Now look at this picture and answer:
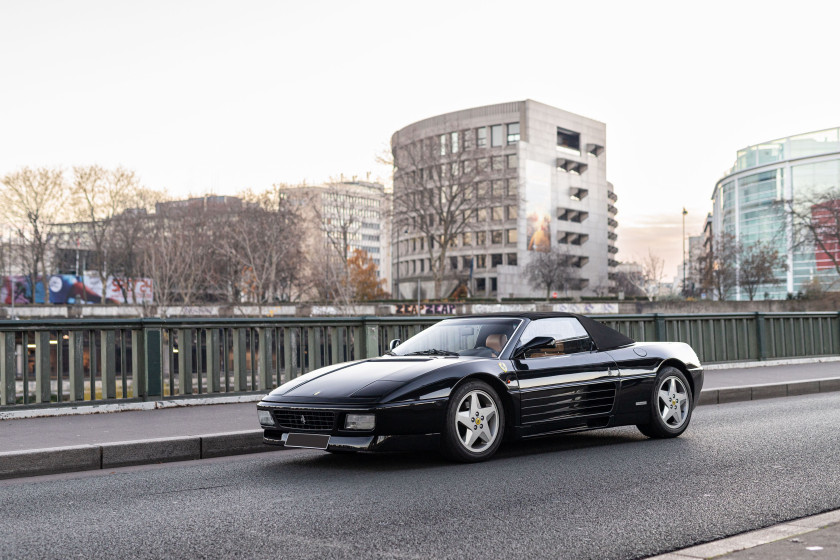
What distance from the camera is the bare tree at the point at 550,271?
85.1m

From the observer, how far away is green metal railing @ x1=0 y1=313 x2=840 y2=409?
9.34 m

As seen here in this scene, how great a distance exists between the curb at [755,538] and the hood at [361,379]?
2.88 meters

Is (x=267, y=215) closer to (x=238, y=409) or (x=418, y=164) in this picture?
(x=418, y=164)

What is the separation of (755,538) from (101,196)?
226 feet

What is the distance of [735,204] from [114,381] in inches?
4294

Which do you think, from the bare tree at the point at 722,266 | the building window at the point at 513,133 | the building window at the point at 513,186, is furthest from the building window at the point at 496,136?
the bare tree at the point at 722,266

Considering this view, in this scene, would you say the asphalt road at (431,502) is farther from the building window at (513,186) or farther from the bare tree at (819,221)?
the building window at (513,186)

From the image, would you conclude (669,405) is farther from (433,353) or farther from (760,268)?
(760,268)

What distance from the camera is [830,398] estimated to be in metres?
12.5

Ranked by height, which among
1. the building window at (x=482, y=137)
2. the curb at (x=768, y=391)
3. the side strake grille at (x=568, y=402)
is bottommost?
the curb at (x=768, y=391)

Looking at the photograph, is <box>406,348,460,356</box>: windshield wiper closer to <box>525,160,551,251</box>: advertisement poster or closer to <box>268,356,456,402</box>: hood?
<box>268,356,456,402</box>: hood

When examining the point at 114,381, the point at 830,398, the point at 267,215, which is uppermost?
the point at 267,215

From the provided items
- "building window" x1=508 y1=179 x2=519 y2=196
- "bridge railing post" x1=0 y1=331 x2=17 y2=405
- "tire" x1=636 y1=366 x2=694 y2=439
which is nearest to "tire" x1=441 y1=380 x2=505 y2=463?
"tire" x1=636 y1=366 x2=694 y2=439

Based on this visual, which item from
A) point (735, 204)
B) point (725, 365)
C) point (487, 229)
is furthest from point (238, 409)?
point (735, 204)
